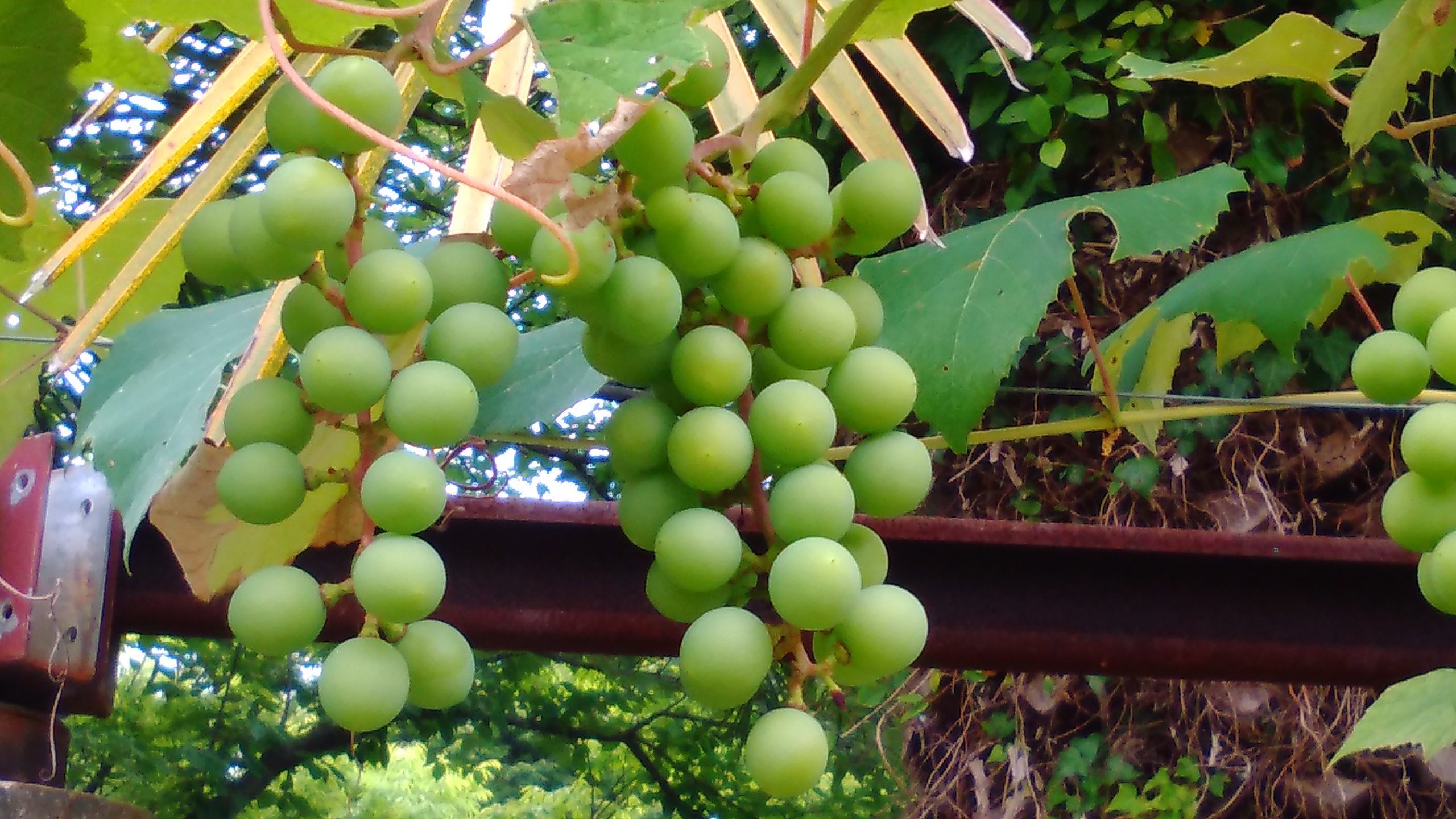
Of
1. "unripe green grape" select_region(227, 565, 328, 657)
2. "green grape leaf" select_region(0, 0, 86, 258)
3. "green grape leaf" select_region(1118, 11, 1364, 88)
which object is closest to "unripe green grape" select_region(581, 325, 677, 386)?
"unripe green grape" select_region(227, 565, 328, 657)

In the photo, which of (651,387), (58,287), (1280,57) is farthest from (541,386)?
(1280,57)

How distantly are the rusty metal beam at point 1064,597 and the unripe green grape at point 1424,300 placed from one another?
19 centimetres

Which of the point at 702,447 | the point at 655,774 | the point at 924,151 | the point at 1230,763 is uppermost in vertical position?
the point at 702,447

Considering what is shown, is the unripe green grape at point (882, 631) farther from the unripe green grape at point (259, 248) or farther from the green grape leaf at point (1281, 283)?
the green grape leaf at point (1281, 283)

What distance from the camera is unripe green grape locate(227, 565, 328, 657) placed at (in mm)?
280

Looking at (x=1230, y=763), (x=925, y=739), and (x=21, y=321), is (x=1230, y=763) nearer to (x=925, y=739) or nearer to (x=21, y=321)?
(x=925, y=739)

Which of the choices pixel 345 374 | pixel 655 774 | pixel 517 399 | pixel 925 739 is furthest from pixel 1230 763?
pixel 655 774

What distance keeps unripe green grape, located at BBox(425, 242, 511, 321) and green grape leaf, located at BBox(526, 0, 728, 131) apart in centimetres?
5

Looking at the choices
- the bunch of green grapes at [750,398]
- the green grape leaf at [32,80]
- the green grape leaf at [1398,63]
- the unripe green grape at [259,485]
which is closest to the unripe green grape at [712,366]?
the bunch of green grapes at [750,398]

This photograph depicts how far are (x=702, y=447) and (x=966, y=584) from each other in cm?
35

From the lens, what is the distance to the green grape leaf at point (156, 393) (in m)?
0.36

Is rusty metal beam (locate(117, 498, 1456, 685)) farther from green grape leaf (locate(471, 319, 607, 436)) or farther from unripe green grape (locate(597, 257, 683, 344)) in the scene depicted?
unripe green grape (locate(597, 257, 683, 344))

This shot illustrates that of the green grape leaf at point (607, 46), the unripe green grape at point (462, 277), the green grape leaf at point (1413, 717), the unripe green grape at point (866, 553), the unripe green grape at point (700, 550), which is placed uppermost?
the green grape leaf at point (607, 46)

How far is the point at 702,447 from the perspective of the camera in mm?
318
